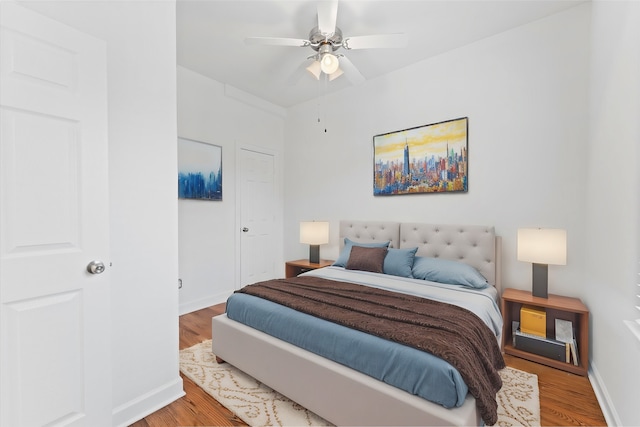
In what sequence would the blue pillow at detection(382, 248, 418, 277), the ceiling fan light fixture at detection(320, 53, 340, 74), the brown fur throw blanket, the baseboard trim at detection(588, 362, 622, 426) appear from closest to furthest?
the brown fur throw blanket, the baseboard trim at detection(588, 362, 622, 426), the ceiling fan light fixture at detection(320, 53, 340, 74), the blue pillow at detection(382, 248, 418, 277)

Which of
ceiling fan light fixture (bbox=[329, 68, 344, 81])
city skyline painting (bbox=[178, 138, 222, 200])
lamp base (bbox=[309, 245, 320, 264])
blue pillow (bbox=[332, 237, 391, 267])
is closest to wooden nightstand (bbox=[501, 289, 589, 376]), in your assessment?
blue pillow (bbox=[332, 237, 391, 267])

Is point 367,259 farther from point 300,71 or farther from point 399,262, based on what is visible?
point 300,71

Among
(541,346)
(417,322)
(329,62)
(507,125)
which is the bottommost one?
(541,346)

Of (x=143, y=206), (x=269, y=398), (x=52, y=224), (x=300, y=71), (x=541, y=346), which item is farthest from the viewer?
(x=300, y=71)

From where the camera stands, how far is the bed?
1278 millimetres

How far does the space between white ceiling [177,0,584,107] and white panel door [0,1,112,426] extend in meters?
1.38

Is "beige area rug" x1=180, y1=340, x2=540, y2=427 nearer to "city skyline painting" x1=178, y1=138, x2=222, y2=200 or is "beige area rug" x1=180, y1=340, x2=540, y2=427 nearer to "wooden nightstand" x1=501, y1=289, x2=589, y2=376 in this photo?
"wooden nightstand" x1=501, y1=289, x2=589, y2=376

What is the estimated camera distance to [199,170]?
3.47 meters

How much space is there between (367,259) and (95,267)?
230 centimetres

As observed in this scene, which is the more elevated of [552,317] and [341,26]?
[341,26]

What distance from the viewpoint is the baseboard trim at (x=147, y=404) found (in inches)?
63.2

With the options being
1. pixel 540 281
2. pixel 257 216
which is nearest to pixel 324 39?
pixel 257 216

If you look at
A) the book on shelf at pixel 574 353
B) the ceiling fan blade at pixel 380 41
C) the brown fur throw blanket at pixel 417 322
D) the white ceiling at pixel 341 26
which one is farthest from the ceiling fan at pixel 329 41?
the book on shelf at pixel 574 353

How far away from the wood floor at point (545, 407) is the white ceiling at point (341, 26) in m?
2.80
